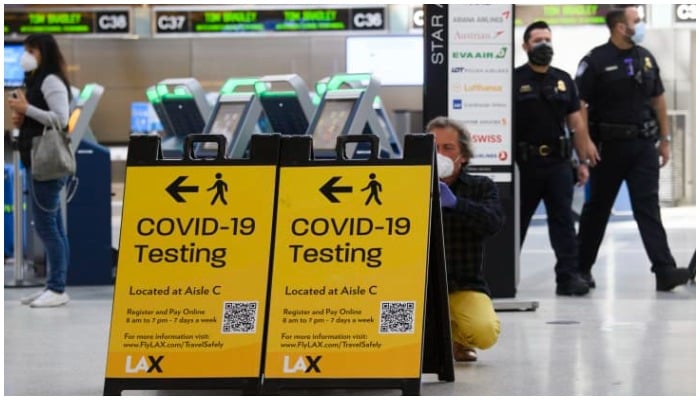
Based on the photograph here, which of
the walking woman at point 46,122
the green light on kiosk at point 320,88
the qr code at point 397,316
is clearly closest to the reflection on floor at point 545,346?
the walking woman at point 46,122

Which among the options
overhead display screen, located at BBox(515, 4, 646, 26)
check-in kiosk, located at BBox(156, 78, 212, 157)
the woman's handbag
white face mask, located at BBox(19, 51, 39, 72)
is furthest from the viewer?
overhead display screen, located at BBox(515, 4, 646, 26)

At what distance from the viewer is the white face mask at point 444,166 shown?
5.63 meters

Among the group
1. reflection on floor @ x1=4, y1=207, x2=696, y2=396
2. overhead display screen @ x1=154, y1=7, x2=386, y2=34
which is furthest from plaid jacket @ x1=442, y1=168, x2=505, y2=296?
overhead display screen @ x1=154, y1=7, x2=386, y2=34

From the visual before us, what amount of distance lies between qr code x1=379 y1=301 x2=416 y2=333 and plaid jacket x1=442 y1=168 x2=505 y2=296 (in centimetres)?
75

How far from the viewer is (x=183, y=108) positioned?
11.9 metres

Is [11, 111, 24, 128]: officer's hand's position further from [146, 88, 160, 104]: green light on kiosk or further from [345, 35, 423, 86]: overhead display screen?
[345, 35, 423, 86]: overhead display screen

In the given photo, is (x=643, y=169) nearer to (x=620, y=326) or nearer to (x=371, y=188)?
(x=620, y=326)

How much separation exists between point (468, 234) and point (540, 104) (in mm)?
3022

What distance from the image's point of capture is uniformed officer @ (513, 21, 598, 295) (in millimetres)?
8680

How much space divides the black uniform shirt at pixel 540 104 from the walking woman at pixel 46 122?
2.78 metres

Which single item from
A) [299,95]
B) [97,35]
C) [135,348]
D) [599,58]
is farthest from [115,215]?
[135,348]

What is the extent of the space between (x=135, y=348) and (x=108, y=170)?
5083mm

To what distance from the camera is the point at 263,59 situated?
20938 millimetres

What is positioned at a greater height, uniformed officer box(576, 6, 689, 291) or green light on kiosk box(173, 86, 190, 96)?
green light on kiosk box(173, 86, 190, 96)
